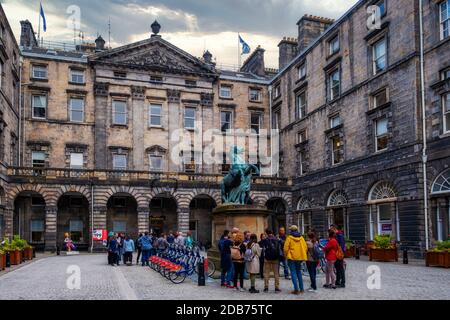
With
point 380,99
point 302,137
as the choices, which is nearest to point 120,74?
point 302,137

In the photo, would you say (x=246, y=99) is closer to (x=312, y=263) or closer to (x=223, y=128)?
(x=223, y=128)

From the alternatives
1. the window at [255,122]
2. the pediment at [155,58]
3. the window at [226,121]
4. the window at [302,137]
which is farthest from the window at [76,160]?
the window at [302,137]

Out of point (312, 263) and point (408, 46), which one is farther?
point (408, 46)

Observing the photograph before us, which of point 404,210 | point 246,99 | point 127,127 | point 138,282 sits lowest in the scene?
point 138,282

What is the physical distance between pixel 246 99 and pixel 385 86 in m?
19.9

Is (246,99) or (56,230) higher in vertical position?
(246,99)

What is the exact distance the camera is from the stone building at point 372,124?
1025 inches

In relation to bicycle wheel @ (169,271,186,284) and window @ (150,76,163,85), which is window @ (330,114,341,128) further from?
bicycle wheel @ (169,271,186,284)

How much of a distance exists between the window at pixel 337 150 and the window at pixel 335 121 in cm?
101

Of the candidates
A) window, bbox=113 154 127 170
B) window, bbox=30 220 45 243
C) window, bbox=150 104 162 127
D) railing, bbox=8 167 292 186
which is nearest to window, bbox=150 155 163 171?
window, bbox=113 154 127 170

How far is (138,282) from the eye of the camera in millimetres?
17531

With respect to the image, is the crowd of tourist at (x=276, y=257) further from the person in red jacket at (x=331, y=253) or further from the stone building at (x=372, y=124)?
the stone building at (x=372, y=124)
